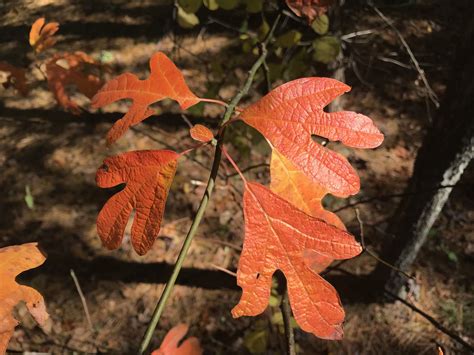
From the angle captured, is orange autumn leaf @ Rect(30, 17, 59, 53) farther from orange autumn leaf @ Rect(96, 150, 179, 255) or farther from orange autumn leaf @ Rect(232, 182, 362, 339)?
orange autumn leaf @ Rect(232, 182, 362, 339)

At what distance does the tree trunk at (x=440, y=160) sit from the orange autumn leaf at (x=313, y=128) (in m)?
0.64

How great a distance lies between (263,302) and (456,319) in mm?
2649

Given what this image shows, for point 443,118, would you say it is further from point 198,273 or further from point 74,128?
point 74,128

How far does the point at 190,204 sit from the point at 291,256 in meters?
2.92

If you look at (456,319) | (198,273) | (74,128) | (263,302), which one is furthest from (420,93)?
(263,302)

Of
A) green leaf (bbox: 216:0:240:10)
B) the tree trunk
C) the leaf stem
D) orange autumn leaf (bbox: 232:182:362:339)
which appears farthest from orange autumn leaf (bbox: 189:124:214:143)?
green leaf (bbox: 216:0:240:10)

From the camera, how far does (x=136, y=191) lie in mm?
867

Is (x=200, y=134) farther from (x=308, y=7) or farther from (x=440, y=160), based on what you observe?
(x=440, y=160)

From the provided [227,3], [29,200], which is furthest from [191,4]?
[29,200]

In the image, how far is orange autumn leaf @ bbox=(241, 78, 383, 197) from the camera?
82 cm

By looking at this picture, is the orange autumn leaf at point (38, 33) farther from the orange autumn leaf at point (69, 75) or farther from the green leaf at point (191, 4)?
the green leaf at point (191, 4)

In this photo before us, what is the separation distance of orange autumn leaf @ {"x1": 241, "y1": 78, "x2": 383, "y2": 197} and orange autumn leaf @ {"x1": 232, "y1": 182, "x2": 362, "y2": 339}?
10cm

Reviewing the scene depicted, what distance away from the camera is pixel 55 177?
13.0ft

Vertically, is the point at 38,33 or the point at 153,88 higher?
the point at 153,88
